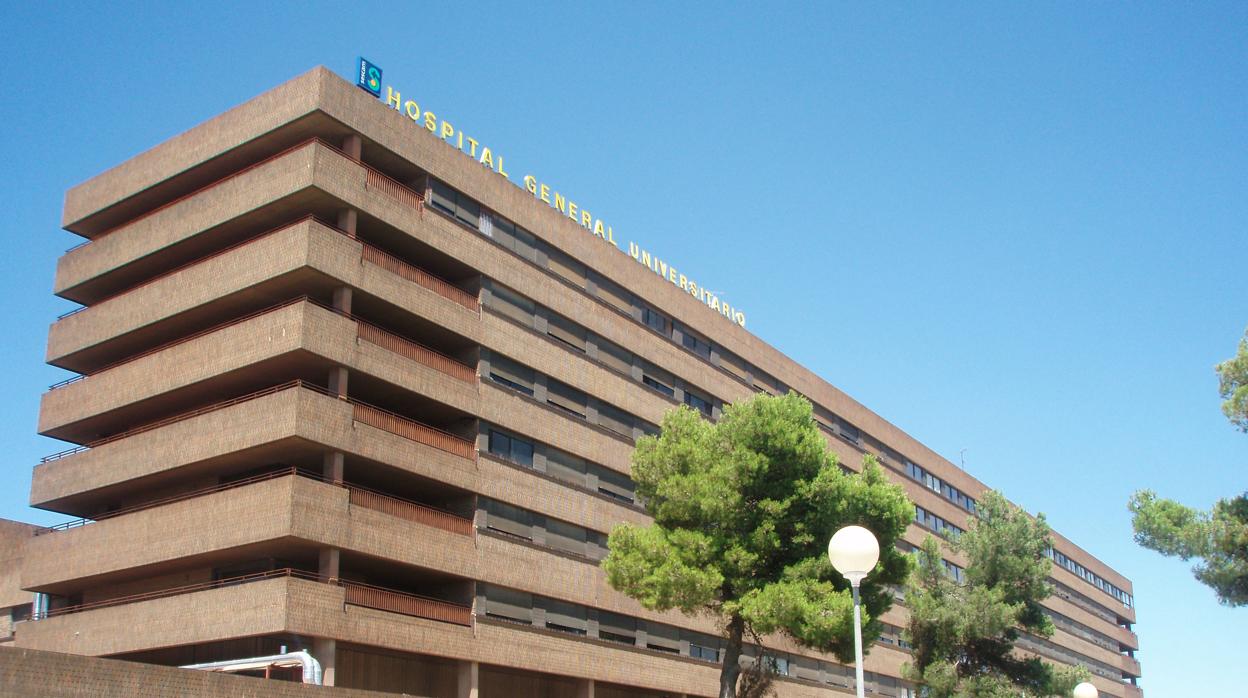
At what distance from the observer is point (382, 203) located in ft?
131

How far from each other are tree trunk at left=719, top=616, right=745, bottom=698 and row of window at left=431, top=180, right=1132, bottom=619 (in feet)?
58.7

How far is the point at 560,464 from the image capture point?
45.8 metres

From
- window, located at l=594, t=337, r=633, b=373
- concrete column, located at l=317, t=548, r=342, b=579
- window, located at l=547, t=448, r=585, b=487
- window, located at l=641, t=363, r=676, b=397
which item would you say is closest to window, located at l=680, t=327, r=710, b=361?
window, located at l=641, t=363, r=676, b=397

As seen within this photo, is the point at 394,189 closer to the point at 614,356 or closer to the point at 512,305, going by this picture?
the point at 512,305

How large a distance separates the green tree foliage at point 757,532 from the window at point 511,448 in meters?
8.31

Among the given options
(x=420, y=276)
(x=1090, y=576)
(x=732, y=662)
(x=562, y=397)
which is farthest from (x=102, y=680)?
(x=1090, y=576)

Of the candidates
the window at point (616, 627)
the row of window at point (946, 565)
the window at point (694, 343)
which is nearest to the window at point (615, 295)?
the window at point (694, 343)

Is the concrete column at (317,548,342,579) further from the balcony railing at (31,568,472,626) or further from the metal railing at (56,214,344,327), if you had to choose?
the metal railing at (56,214,344,327)

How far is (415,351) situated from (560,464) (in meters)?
8.42

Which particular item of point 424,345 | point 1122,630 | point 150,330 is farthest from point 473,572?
point 1122,630

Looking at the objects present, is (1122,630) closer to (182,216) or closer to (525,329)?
(525,329)

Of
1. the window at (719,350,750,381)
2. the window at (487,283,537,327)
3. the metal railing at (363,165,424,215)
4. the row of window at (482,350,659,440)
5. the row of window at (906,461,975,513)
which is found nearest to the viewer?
the metal railing at (363,165,424,215)

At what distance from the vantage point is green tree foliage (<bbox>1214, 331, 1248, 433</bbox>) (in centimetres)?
3022

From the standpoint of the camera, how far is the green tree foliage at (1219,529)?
99.8ft
